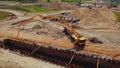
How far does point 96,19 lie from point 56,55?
1203 inches

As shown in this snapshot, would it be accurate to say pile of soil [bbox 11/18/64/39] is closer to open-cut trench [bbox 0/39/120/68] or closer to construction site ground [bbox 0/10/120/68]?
construction site ground [bbox 0/10/120/68]

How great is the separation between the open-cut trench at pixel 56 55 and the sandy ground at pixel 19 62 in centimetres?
148

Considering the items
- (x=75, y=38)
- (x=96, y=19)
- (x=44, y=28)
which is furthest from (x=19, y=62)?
(x=96, y=19)

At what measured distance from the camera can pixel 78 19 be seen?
262 feet

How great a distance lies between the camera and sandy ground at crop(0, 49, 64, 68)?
48.5 metres

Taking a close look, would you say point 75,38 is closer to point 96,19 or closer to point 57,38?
point 57,38

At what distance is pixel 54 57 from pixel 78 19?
30933 mm

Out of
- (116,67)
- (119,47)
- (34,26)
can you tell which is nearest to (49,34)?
(34,26)

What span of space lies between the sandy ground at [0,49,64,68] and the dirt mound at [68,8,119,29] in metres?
26.1

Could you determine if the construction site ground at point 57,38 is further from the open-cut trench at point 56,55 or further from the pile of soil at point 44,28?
the open-cut trench at point 56,55

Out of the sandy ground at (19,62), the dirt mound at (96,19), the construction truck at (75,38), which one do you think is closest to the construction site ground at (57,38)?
the sandy ground at (19,62)

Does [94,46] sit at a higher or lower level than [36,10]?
higher

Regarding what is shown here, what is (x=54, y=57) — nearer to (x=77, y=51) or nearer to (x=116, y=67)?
(x=77, y=51)

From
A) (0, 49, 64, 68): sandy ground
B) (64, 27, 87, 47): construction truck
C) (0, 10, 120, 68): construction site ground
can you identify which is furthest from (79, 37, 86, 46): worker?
(0, 49, 64, 68): sandy ground
